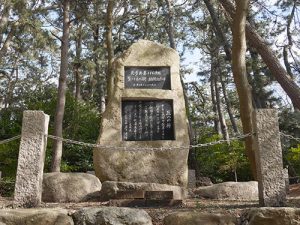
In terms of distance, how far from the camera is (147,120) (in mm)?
6832

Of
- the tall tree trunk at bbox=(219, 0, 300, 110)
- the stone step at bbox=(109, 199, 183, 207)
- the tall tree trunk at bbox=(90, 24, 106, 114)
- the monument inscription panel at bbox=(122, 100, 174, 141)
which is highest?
the tall tree trunk at bbox=(90, 24, 106, 114)

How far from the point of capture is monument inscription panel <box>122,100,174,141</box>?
6.79m

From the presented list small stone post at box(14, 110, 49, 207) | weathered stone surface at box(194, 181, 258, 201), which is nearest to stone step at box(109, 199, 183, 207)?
small stone post at box(14, 110, 49, 207)

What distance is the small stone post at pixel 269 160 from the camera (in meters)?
4.64

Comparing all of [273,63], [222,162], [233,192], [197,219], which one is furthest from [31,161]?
→ [222,162]

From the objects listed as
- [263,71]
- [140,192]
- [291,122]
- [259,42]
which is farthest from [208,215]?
[263,71]

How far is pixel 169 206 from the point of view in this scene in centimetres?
516

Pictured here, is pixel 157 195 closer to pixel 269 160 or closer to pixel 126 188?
pixel 126 188

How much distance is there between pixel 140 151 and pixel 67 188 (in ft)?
4.68

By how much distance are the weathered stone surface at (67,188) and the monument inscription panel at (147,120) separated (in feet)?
3.51

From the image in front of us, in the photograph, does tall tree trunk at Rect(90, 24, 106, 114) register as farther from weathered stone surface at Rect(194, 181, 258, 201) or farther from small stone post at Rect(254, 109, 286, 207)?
small stone post at Rect(254, 109, 286, 207)

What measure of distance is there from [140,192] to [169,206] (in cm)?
71

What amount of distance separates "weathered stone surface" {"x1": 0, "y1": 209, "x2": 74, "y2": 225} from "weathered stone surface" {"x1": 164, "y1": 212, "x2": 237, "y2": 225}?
1.13 meters

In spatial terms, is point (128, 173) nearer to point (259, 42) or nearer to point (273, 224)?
point (273, 224)
